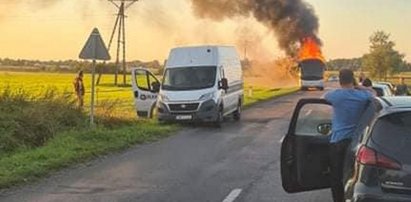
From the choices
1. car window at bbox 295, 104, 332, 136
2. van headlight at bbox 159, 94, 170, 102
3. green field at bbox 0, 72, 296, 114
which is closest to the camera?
car window at bbox 295, 104, 332, 136

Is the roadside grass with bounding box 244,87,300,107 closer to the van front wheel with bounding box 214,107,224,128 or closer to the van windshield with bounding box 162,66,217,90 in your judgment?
the van windshield with bounding box 162,66,217,90

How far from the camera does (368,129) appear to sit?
6.32 metres

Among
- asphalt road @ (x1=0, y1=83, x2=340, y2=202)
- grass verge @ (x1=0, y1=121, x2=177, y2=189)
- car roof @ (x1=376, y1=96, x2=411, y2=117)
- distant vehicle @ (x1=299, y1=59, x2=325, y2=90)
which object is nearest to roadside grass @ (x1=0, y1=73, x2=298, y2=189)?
grass verge @ (x1=0, y1=121, x2=177, y2=189)

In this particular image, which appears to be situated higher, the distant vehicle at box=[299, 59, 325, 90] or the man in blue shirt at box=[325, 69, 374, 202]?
the man in blue shirt at box=[325, 69, 374, 202]

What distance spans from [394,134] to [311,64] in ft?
189

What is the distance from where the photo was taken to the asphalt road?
10.1 metres

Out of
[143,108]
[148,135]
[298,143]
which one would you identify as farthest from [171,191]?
[143,108]

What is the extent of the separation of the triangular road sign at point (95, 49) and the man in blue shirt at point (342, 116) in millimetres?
11744

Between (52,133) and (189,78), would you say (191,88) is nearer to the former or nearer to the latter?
(189,78)

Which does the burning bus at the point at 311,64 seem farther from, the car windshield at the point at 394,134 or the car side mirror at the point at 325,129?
the car windshield at the point at 394,134

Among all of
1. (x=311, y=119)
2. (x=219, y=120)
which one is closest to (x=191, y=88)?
(x=219, y=120)

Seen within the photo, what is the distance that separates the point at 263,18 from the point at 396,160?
50.5 m

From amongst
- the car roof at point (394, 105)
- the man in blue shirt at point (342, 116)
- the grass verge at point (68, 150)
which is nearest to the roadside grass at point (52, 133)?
the grass verge at point (68, 150)

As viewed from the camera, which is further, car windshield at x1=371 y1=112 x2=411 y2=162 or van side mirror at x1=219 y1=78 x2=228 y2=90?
van side mirror at x1=219 y1=78 x2=228 y2=90
